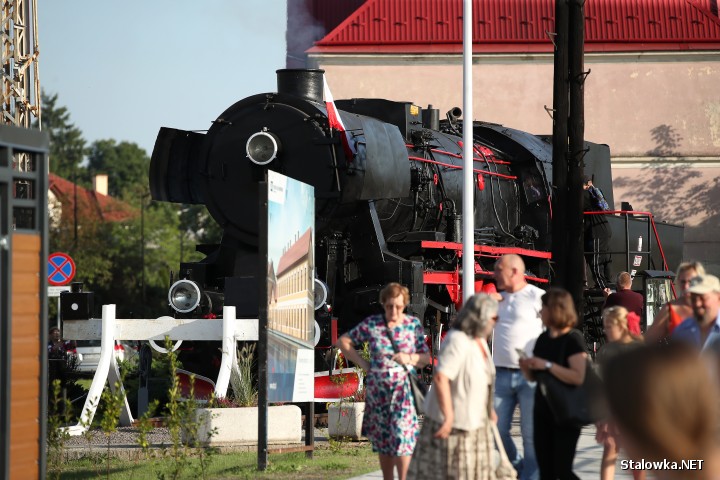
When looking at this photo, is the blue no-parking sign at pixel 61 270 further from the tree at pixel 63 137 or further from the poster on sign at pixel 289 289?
the tree at pixel 63 137

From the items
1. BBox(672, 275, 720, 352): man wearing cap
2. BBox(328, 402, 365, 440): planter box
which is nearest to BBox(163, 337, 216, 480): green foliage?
BBox(328, 402, 365, 440): planter box

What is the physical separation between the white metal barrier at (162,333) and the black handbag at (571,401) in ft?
20.1

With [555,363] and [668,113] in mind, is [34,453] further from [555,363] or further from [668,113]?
[668,113]

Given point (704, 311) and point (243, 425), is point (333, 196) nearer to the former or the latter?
point (243, 425)

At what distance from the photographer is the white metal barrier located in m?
13.6

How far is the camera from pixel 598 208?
20016 millimetres

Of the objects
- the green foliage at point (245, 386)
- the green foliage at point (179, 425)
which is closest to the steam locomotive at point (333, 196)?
the green foliage at point (245, 386)

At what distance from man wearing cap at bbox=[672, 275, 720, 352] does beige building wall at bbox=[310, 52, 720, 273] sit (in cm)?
3298

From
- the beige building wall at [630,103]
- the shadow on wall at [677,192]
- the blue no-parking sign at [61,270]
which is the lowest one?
the blue no-parking sign at [61,270]

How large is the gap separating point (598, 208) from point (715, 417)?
17585 mm

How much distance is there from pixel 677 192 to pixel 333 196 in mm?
29000

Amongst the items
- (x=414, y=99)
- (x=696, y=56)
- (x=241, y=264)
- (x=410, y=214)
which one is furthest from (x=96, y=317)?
(x=696, y=56)

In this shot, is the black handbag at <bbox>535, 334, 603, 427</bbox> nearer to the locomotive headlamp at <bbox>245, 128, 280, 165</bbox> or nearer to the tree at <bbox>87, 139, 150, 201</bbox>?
the locomotive headlamp at <bbox>245, 128, 280, 165</bbox>

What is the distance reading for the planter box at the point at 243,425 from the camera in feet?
41.1
